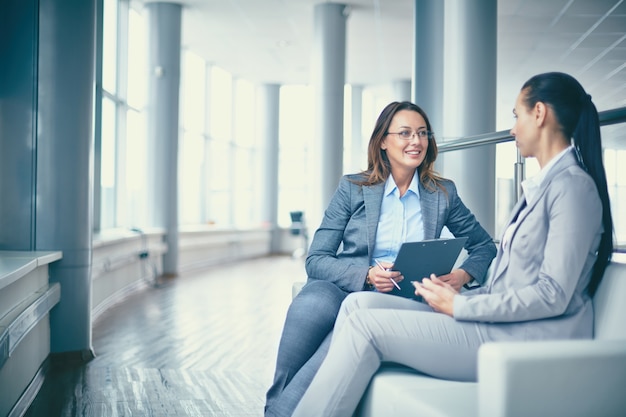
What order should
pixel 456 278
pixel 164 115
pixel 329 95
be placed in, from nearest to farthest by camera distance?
pixel 456 278
pixel 164 115
pixel 329 95

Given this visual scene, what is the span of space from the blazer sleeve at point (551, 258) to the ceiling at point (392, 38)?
7.20m

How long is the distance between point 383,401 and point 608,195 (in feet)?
2.53

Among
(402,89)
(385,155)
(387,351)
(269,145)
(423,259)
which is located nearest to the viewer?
(387,351)

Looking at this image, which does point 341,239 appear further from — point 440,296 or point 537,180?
point 537,180

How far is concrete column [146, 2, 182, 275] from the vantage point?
845 cm

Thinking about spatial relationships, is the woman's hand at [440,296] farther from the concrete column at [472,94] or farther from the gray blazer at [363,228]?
the concrete column at [472,94]

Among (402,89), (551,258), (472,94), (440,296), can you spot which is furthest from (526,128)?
(402,89)

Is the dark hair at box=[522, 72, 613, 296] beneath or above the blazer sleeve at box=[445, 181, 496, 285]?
above

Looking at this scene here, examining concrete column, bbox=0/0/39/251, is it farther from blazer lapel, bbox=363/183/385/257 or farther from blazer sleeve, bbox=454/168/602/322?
blazer sleeve, bbox=454/168/602/322

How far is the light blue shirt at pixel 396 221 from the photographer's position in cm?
235

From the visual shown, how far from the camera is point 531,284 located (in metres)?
1.58

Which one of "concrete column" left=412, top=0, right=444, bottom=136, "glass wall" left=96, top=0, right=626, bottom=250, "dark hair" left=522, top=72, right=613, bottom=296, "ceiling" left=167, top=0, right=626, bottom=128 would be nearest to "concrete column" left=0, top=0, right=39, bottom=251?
"concrete column" left=412, top=0, right=444, bottom=136

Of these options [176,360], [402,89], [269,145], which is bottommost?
[176,360]

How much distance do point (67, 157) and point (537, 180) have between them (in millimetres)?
2793
